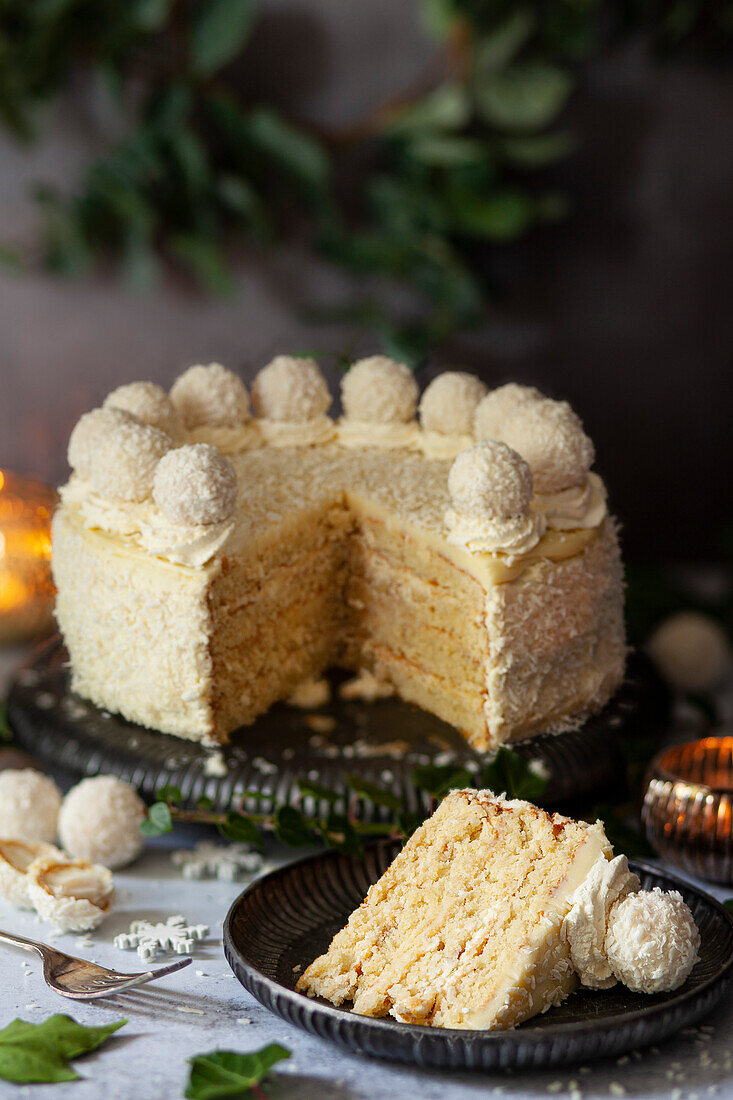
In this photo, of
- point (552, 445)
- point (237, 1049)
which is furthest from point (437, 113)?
point (237, 1049)

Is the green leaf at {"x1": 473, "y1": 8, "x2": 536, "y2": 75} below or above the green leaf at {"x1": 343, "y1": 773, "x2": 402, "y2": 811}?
below

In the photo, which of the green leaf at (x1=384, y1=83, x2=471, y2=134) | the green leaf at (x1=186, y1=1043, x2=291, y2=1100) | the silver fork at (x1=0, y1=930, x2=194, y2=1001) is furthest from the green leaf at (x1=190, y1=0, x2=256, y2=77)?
the green leaf at (x1=186, y1=1043, x2=291, y2=1100)

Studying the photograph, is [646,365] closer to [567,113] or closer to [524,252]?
[524,252]

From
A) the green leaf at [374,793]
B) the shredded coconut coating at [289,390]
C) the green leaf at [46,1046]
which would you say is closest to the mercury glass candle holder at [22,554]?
the shredded coconut coating at [289,390]

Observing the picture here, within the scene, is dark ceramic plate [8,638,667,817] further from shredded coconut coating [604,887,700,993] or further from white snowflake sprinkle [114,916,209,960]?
shredded coconut coating [604,887,700,993]

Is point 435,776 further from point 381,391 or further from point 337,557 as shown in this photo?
point 381,391

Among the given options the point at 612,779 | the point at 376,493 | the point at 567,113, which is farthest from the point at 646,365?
the point at 612,779

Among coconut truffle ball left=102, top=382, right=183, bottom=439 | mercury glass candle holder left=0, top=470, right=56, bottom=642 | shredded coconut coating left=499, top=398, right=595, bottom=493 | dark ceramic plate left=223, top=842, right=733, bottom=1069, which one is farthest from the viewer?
mercury glass candle holder left=0, top=470, right=56, bottom=642
